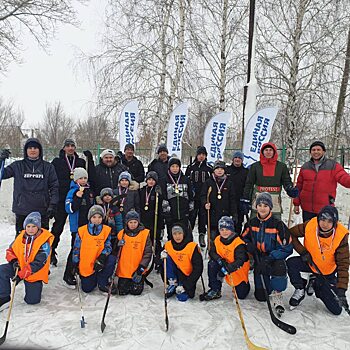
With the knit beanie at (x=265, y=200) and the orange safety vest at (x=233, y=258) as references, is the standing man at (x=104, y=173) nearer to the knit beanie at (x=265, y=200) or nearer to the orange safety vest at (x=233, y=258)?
the orange safety vest at (x=233, y=258)

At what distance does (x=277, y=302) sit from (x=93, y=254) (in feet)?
7.43

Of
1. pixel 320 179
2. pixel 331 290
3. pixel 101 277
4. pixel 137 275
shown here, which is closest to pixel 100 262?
pixel 101 277

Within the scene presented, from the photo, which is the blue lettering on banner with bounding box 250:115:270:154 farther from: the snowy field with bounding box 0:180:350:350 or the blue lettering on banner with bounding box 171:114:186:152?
the snowy field with bounding box 0:180:350:350

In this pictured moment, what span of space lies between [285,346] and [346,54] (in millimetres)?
10041

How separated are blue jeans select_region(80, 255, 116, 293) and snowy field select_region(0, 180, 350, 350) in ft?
0.36

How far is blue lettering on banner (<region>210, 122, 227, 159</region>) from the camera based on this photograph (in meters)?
8.45

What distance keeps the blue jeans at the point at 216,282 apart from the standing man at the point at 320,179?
4.80 feet

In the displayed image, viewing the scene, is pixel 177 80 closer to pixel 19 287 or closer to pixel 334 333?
pixel 19 287

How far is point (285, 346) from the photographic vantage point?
3162 mm

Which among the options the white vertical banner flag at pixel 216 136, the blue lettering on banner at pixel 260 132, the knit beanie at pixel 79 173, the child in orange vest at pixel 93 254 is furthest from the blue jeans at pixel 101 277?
the white vertical banner flag at pixel 216 136

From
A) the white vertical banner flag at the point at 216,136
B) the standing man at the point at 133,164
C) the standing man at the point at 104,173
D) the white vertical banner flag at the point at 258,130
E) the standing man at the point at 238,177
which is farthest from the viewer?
the white vertical banner flag at the point at 216,136

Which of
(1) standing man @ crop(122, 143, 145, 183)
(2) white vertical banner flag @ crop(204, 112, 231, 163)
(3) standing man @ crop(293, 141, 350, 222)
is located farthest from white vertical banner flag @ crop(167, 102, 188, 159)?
(3) standing man @ crop(293, 141, 350, 222)

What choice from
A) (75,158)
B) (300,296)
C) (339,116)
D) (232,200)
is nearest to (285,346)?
(300,296)

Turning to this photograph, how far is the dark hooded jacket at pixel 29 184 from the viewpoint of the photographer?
4.53m
